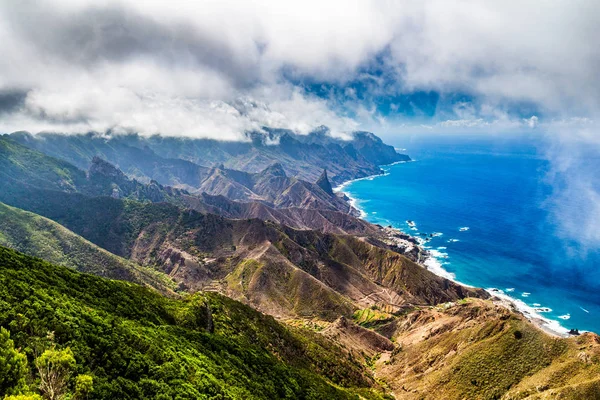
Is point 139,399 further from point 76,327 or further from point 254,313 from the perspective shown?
point 254,313

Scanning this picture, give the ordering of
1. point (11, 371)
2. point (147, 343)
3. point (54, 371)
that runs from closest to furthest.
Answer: point (11, 371) → point (54, 371) → point (147, 343)

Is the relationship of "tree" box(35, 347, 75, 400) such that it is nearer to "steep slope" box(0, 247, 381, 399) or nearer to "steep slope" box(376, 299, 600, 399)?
"steep slope" box(0, 247, 381, 399)

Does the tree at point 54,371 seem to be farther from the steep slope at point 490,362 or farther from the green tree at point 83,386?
the steep slope at point 490,362

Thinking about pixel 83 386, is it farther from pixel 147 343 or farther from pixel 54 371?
pixel 147 343

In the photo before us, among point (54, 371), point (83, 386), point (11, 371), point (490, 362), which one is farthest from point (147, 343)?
point (490, 362)

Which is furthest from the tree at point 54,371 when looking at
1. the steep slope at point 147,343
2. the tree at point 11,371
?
the tree at point 11,371

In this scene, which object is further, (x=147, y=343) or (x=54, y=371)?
(x=147, y=343)
